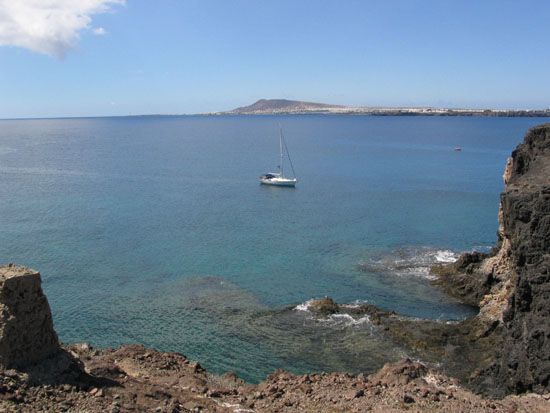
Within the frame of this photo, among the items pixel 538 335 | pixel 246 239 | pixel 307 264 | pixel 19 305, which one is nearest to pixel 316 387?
pixel 538 335

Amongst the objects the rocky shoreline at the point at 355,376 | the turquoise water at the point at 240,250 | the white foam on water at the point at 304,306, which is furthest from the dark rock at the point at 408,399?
the white foam on water at the point at 304,306

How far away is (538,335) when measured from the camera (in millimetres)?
A: 23500

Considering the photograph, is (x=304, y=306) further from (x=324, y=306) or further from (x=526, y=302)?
(x=526, y=302)

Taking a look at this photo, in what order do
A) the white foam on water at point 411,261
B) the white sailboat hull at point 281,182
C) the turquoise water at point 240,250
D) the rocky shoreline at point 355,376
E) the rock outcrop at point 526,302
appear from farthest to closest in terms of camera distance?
the white sailboat hull at point 281,182
the white foam on water at point 411,261
the turquoise water at point 240,250
the rock outcrop at point 526,302
the rocky shoreline at point 355,376

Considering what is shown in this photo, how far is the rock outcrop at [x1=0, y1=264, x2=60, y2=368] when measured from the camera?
58.4 ft

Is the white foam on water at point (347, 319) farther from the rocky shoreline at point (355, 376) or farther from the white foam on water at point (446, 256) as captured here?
the white foam on water at point (446, 256)

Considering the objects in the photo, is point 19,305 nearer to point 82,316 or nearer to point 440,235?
point 82,316

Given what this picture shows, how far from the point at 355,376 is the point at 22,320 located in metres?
15.1

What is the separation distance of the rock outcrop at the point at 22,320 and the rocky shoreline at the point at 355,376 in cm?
3

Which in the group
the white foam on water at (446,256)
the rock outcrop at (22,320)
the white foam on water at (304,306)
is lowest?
the white foam on water at (304,306)

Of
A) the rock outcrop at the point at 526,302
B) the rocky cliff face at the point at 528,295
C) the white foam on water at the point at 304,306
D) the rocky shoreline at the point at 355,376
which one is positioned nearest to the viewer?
the rocky shoreline at the point at 355,376

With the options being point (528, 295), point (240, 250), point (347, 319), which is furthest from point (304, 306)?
point (528, 295)

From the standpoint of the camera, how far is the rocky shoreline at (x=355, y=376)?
18.0m

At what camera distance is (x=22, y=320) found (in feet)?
59.8
